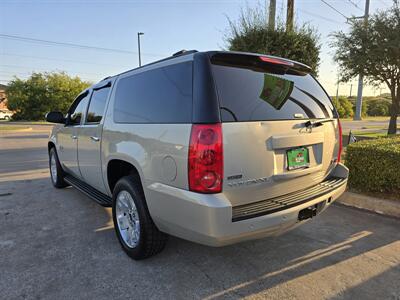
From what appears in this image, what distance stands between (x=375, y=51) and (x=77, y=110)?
422 inches

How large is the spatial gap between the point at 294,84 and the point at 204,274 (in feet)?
6.52

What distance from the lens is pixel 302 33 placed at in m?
8.29

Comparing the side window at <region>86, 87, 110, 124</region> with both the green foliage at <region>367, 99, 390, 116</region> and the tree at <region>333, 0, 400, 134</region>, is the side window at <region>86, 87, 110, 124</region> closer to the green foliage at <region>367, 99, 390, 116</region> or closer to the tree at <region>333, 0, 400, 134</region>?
the tree at <region>333, 0, 400, 134</region>

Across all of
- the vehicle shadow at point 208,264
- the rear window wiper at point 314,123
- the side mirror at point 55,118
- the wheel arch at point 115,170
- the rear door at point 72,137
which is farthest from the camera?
the side mirror at point 55,118

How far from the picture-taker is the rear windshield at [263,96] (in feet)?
7.22

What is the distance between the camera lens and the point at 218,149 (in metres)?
2.03

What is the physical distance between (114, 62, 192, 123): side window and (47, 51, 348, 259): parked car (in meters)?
0.01

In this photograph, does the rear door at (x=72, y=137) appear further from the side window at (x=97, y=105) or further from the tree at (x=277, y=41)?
the tree at (x=277, y=41)

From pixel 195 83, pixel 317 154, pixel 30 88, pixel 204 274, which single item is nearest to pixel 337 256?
pixel 317 154

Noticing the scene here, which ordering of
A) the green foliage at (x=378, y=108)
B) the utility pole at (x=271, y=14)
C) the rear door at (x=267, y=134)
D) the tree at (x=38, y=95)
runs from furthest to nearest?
the green foliage at (x=378, y=108)
the tree at (x=38, y=95)
the utility pole at (x=271, y=14)
the rear door at (x=267, y=134)

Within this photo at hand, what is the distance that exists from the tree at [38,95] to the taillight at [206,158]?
35245 mm

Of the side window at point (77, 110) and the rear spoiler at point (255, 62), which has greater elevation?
the rear spoiler at point (255, 62)

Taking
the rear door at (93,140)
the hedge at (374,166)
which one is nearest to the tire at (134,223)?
the rear door at (93,140)

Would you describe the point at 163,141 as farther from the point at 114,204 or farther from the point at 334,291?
the point at 334,291
